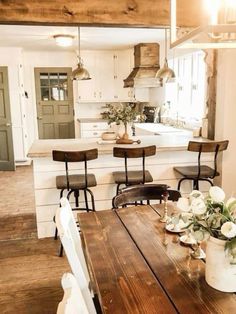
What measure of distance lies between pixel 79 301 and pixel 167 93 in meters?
5.71

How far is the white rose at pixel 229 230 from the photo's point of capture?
1.16 metres

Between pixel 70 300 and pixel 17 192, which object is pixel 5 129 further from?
pixel 70 300

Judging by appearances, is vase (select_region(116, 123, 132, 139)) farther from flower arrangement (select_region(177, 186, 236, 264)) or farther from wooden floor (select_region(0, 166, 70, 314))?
flower arrangement (select_region(177, 186, 236, 264))

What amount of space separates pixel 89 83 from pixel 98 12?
382 centimetres

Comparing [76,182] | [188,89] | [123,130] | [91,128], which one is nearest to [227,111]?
[123,130]

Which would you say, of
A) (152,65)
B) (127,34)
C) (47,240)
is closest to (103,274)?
(47,240)

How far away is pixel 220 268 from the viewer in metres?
1.25

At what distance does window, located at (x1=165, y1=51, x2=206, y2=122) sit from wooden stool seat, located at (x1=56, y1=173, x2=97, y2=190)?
263 cm

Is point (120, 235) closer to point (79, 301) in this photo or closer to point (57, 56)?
point (79, 301)

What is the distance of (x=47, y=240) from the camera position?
3.43 metres

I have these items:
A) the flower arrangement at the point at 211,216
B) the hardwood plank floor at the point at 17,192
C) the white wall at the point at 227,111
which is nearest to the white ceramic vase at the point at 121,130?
the white wall at the point at 227,111

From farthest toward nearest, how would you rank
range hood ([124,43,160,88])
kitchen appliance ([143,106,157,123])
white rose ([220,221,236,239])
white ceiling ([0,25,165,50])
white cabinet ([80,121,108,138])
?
1. white cabinet ([80,121,108,138])
2. kitchen appliance ([143,106,157,123])
3. range hood ([124,43,160,88])
4. white ceiling ([0,25,165,50])
5. white rose ([220,221,236,239])

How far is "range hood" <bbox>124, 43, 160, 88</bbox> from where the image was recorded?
5.70 m

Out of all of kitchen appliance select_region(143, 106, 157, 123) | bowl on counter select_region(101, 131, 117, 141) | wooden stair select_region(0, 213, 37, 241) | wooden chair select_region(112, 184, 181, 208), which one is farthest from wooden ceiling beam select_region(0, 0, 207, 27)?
kitchen appliance select_region(143, 106, 157, 123)
